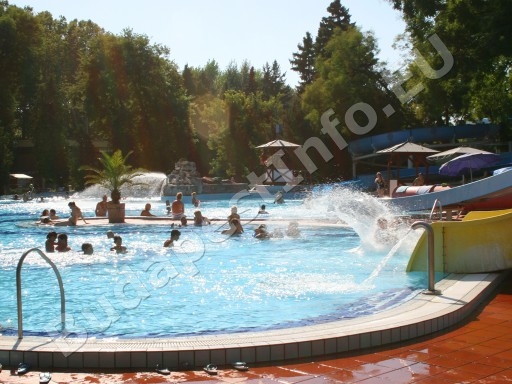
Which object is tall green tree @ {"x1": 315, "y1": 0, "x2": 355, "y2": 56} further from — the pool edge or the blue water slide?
the pool edge

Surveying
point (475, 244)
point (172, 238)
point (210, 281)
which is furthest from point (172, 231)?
point (475, 244)

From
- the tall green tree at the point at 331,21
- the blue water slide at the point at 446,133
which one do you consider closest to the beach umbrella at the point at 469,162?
the blue water slide at the point at 446,133

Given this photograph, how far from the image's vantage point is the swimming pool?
7.12 metres

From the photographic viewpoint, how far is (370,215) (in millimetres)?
14547

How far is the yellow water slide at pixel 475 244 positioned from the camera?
807cm

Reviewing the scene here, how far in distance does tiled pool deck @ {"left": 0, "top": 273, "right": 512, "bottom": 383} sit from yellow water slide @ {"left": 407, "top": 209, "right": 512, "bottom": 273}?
275cm

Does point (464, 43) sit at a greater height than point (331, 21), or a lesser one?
lesser

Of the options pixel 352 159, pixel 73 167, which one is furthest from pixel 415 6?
pixel 73 167

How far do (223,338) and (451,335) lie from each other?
2112 millimetres

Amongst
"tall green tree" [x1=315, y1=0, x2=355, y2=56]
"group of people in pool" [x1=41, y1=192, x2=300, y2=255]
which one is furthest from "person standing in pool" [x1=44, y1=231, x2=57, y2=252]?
"tall green tree" [x1=315, y1=0, x2=355, y2=56]

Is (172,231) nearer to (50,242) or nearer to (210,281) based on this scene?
(50,242)

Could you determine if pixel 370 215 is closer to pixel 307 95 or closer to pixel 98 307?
pixel 98 307

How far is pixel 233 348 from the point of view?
15.4 ft

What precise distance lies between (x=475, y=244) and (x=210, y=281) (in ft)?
14.1
